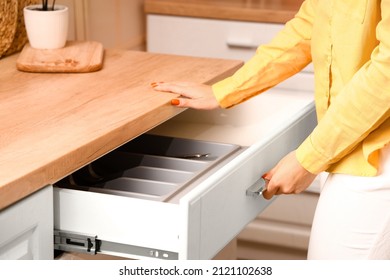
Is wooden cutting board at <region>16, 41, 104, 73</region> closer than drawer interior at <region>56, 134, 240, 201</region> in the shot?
No

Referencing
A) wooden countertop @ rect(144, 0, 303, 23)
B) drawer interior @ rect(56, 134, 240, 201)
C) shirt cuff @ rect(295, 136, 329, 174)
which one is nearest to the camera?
shirt cuff @ rect(295, 136, 329, 174)

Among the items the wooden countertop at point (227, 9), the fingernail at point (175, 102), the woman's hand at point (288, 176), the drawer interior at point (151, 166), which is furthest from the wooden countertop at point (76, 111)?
the wooden countertop at point (227, 9)

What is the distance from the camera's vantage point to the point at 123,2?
256 centimetres

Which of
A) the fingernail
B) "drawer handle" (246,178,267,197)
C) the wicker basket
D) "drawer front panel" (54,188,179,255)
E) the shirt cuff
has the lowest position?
"drawer handle" (246,178,267,197)

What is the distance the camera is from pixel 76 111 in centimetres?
142

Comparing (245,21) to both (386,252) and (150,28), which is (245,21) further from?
(386,252)

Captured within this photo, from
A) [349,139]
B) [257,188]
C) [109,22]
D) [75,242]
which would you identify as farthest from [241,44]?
[75,242]

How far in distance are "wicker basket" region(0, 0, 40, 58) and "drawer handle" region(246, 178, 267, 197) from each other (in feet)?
2.22

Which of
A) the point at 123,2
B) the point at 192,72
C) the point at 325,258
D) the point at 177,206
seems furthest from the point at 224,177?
the point at 123,2

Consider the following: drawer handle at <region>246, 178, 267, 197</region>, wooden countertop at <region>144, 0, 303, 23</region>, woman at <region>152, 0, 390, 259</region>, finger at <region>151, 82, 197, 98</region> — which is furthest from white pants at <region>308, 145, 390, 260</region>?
wooden countertop at <region>144, 0, 303, 23</region>

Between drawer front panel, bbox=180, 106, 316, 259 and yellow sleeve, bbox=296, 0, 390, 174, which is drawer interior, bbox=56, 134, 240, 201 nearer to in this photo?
drawer front panel, bbox=180, 106, 316, 259

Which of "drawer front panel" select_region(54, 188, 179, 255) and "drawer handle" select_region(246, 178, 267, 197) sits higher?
"drawer front panel" select_region(54, 188, 179, 255)

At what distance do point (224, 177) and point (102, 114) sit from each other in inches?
10.4

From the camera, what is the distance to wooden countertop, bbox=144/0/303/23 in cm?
256
